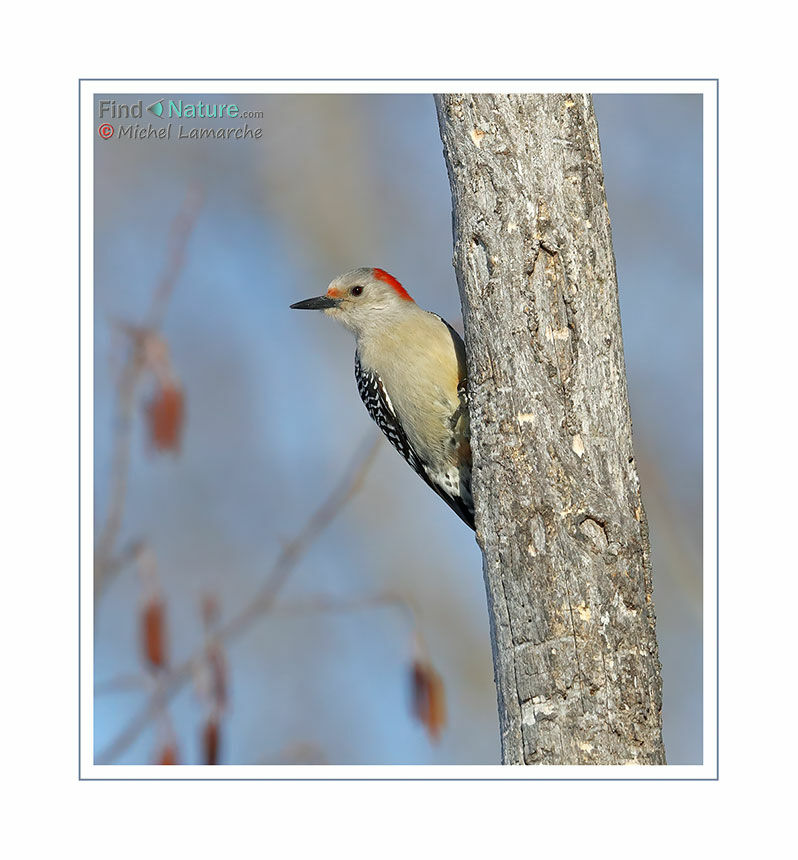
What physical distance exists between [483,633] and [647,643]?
389cm

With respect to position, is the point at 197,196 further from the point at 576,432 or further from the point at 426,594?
the point at 426,594

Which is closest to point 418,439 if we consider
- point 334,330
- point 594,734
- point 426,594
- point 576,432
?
point 576,432

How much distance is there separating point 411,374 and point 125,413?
2032mm

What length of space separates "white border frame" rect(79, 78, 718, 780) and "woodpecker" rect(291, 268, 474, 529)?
56.0 inches

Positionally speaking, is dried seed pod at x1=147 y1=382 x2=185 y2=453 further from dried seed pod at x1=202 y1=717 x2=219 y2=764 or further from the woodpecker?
the woodpecker

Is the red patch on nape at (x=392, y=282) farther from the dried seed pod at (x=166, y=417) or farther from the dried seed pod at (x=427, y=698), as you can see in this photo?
the dried seed pod at (x=427, y=698)

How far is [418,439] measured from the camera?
5.49m

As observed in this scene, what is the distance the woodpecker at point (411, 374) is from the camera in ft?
17.3

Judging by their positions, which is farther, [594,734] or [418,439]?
[418,439]

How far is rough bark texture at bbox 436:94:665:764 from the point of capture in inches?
153

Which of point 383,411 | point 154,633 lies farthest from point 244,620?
point 383,411

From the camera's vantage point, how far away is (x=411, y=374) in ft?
17.5
